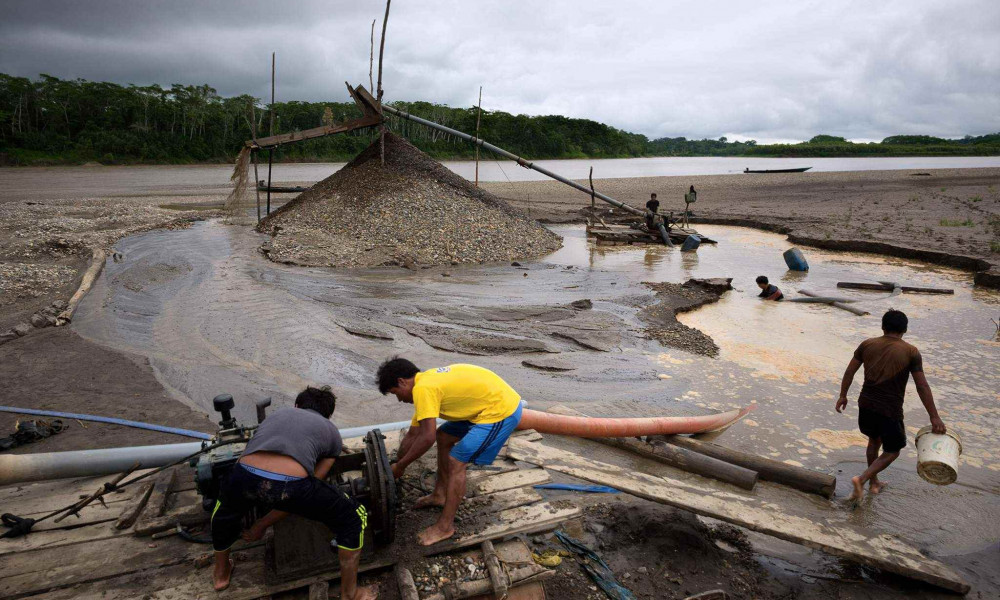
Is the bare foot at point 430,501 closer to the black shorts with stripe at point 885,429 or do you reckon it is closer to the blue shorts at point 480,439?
the blue shorts at point 480,439

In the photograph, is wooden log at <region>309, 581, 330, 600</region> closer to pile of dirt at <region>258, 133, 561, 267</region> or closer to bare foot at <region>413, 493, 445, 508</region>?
bare foot at <region>413, 493, 445, 508</region>

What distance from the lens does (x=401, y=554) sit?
122 inches

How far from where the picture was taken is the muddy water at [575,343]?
5.43 meters

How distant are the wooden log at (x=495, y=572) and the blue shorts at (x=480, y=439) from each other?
0.49 metres

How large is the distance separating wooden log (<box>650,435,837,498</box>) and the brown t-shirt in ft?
2.33

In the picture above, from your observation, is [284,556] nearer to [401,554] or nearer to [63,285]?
[401,554]

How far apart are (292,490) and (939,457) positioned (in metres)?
4.48

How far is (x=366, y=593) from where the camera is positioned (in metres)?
2.86

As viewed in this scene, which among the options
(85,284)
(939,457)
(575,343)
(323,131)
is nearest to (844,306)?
(575,343)

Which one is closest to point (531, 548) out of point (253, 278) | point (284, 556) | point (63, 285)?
point (284, 556)

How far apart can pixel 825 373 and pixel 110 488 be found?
7.89 m

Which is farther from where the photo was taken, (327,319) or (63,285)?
(63,285)

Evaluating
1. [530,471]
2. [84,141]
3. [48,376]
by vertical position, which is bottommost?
[48,376]

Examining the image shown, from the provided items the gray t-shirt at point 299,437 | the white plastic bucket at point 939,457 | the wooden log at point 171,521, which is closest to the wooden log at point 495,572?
the gray t-shirt at point 299,437
